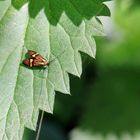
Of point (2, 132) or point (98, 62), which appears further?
point (98, 62)

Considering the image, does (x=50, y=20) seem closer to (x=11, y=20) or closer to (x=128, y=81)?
(x=11, y=20)

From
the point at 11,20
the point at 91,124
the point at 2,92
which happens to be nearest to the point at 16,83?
the point at 2,92

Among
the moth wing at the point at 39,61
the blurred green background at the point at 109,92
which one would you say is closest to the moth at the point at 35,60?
the moth wing at the point at 39,61

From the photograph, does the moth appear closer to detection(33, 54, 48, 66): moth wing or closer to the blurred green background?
detection(33, 54, 48, 66): moth wing

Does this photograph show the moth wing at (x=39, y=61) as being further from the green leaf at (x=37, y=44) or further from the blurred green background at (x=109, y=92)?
the blurred green background at (x=109, y=92)

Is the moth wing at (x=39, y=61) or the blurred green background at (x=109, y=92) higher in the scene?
the moth wing at (x=39, y=61)

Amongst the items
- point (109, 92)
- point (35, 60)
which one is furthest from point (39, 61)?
point (109, 92)

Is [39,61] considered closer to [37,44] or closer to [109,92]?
[37,44]
